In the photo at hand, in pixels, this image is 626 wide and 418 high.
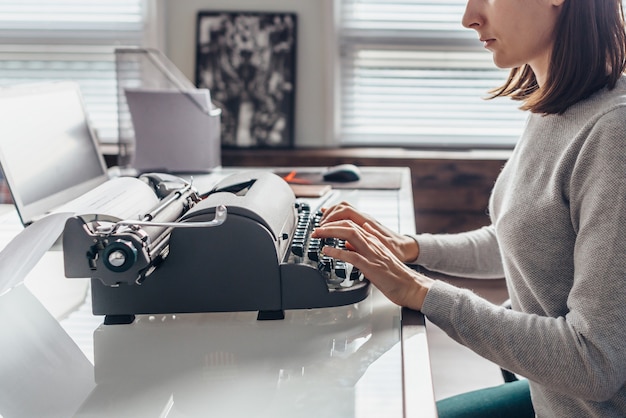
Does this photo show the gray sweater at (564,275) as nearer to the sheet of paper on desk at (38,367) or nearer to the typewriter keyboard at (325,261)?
the typewriter keyboard at (325,261)

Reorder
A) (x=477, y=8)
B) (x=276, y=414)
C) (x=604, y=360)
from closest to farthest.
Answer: (x=276, y=414)
(x=604, y=360)
(x=477, y=8)

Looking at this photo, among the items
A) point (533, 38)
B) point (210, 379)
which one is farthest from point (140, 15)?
point (210, 379)

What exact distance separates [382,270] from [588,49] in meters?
0.43

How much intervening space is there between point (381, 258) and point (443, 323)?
0.43 feet

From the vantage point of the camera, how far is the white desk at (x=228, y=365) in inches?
32.0

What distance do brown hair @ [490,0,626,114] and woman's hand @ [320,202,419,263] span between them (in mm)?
388

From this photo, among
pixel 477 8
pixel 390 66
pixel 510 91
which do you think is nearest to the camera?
pixel 477 8

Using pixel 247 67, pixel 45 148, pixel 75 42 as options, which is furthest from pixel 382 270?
pixel 75 42

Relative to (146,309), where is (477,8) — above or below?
above

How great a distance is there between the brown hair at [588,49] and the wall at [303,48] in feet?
7.07

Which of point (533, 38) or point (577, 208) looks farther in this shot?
point (533, 38)

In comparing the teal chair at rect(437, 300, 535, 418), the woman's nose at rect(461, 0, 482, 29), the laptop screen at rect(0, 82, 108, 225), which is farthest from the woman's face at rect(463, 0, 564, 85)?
the laptop screen at rect(0, 82, 108, 225)

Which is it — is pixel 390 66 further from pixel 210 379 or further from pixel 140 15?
pixel 210 379

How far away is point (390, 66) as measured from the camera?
127 inches
